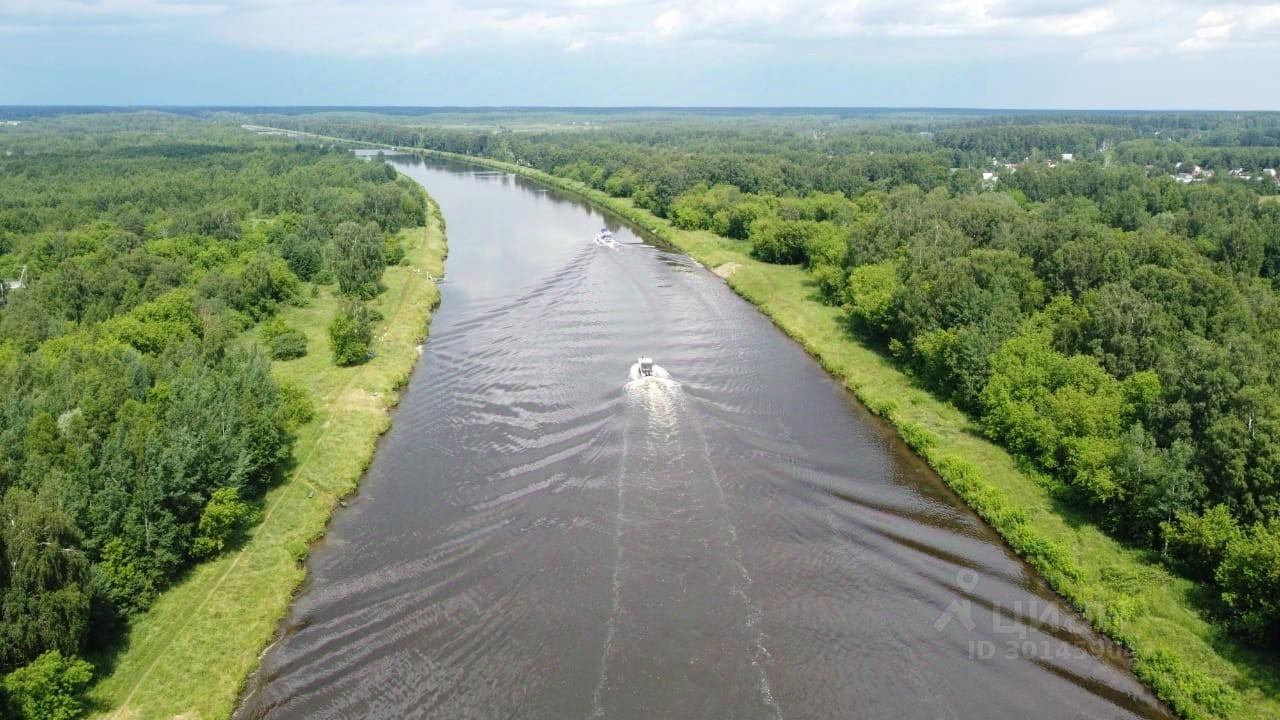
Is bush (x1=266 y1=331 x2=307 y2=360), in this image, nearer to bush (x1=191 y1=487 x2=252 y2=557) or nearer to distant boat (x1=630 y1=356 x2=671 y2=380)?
distant boat (x1=630 y1=356 x2=671 y2=380)

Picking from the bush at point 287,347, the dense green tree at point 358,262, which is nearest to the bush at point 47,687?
the bush at point 287,347

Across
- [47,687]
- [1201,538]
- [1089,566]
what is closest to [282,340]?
[47,687]

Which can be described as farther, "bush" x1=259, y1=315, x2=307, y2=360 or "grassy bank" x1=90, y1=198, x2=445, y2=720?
"bush" x1=259, y1=315, x2=307, y2=360

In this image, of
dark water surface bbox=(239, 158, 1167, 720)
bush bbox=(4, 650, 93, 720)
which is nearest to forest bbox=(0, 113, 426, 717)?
bush bbox=(4, 650, 93, 720)

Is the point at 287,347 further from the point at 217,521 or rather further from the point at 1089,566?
the point at 1089,566

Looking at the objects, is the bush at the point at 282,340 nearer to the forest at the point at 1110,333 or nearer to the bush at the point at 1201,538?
the forest at the point at 1110,333

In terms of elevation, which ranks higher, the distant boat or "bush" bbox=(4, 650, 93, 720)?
the distant boat
